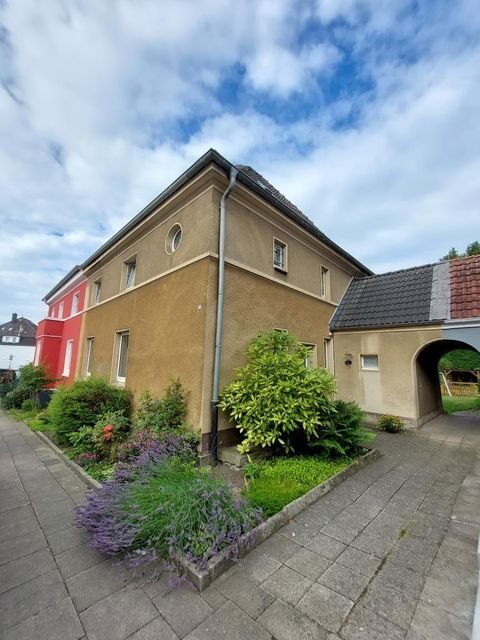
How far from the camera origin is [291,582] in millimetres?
2314

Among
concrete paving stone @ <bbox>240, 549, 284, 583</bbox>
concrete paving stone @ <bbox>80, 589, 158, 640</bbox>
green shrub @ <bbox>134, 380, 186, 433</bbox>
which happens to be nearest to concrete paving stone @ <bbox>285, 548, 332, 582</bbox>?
concrete paving stone @ <bbox>240, 549, 284, 583</bbox>

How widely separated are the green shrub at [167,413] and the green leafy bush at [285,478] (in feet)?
6.00

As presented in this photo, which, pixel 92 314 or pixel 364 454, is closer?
pixel 364 454

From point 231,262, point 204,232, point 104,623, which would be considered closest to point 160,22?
point 204,232

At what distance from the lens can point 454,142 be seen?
674cm

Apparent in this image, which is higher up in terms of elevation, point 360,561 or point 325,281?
point 325,281

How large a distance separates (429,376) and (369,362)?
8.92 feet

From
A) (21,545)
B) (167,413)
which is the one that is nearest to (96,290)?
(167,413)

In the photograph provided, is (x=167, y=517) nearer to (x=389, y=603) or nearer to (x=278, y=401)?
(x=389, y=603)

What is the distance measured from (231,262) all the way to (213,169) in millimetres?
1939

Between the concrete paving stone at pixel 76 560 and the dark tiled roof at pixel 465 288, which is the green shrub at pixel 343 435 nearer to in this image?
the concrete paving stone at pixel 76 560

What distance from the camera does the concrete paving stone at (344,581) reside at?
2.22m

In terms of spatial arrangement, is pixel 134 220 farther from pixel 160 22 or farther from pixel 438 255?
pixel 438 255

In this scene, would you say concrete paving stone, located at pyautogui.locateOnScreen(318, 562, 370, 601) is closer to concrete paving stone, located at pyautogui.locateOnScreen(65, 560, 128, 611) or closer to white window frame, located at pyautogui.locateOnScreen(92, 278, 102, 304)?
concrete paving stone, located at pyautogui.locateOnScreen(65, 560, 128, 611)
